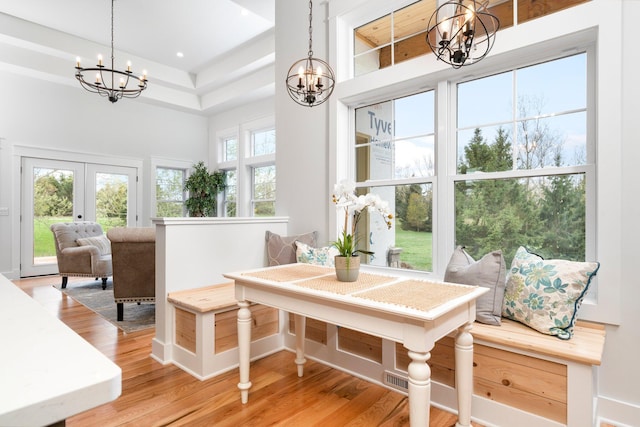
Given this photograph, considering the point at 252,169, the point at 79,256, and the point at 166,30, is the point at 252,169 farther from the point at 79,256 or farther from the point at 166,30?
the point at 79,256

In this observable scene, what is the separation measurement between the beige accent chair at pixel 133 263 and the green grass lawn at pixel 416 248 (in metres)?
2.36

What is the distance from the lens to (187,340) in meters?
2.49

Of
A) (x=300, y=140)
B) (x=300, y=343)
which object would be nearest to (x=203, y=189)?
(x=300, y=140)

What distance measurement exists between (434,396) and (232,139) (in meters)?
6.58

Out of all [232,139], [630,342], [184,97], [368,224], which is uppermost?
[184,97]

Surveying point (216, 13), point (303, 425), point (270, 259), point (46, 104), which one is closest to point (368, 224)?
point (270, 259)

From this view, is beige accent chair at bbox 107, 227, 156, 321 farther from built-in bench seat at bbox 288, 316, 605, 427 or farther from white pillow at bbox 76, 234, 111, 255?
built-in bench seat at bbox 288, 316, 605, 427

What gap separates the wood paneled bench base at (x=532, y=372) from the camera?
1597 millimetres

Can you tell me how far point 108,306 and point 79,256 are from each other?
1.27 meters

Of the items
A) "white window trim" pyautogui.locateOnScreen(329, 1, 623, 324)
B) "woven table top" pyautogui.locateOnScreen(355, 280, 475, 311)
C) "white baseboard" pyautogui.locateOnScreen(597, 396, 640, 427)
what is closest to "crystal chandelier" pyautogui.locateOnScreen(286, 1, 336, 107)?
"white window trim" pyautogui.locateOnScreen(329, 1, 623, 324)

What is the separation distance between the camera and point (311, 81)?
2.59 metres

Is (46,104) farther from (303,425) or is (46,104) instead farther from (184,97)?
(303,425)

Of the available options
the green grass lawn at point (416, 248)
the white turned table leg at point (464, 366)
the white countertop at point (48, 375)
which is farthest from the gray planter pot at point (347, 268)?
the white countertop at point (48, 375)

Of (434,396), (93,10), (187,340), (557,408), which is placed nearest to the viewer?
(557,408)
